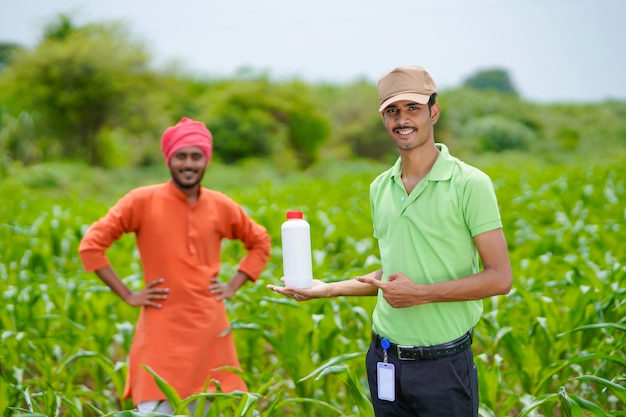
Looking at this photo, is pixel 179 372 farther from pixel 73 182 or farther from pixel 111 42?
pixel 111 42

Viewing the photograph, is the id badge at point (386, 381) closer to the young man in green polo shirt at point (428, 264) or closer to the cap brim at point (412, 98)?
the young man in green polo shirt at point (428, 264)

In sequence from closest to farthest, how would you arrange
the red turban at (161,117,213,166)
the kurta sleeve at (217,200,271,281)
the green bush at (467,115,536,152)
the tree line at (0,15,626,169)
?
the red turban at (161,117,213,166) < the kurta sleeve at (217,200,271,281) < the tree line at (0,15,626,169) < the green bush at (467,115,536,152)

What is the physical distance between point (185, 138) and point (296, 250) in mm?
1080

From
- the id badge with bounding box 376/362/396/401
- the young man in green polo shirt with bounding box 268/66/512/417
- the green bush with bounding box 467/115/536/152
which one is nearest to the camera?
the young man in green polo shirt with bounding box 268/66/512/417

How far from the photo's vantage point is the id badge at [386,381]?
6.66ft

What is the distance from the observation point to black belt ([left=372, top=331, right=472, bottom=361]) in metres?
1.98

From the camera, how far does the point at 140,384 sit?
9.53 feet

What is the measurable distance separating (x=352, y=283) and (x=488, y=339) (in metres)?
1.67

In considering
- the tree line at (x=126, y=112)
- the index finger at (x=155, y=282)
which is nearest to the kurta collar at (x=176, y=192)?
the index finger at (x=155, y=282)

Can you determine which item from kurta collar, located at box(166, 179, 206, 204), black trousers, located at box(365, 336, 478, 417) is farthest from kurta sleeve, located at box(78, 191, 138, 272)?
black trousers, located at box(365, 336, 478, 417)

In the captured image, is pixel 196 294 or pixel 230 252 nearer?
pixel 196 294

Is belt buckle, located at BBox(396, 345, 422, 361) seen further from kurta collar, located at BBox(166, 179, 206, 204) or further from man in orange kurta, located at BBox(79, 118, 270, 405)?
kurta collar, located at BBox(166, 179, 206, 204)

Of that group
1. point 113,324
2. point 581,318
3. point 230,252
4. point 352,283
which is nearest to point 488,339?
point 581,318

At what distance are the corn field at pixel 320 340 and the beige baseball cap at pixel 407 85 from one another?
0.93m
